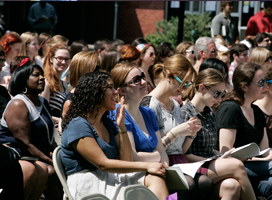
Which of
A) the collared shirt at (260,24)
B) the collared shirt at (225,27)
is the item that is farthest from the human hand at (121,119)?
the collared shirt at (260,24)

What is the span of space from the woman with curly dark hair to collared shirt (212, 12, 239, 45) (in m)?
7.38

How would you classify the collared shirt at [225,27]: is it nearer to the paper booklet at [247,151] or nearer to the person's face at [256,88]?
the person's face at [256,88]

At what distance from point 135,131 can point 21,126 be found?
45.2 inches

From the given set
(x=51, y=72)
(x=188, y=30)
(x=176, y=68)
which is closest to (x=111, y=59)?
(x=51, y=72)

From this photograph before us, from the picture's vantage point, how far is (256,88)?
453 centimetres

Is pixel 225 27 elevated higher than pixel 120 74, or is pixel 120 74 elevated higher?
pixel 225 27

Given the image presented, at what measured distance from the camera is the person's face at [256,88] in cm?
453

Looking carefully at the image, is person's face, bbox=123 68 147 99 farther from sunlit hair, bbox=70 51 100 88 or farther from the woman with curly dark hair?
sunlit hair, bbox=70 51 100 88

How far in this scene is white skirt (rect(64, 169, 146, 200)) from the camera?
3.02 metres

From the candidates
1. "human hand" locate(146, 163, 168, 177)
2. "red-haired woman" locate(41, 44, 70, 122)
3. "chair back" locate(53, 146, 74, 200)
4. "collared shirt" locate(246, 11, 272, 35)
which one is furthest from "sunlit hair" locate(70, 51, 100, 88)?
"collared shirt" locate(246, 11, 272, 35)

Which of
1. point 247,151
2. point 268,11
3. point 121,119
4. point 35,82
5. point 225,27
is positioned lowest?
point 247,151

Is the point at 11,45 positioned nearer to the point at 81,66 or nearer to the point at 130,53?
the point at 130,53

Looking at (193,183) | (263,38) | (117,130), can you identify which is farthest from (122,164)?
(263,38)

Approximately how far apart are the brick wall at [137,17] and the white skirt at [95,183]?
17.1m
